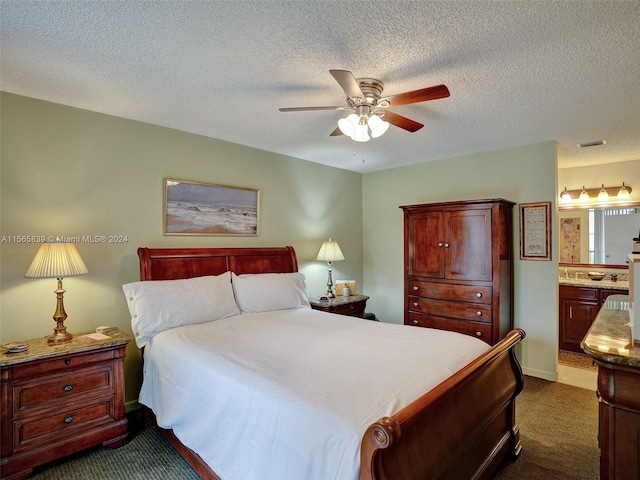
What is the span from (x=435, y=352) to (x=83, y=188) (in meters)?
2.91

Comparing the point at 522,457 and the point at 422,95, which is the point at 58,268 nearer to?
the point at 422,95

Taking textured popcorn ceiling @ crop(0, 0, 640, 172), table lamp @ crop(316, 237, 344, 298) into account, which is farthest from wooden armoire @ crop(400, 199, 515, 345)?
textured popcorn ceiling @ crop(0, 0, 640, 172)

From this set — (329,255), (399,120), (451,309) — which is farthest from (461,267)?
(399,120)

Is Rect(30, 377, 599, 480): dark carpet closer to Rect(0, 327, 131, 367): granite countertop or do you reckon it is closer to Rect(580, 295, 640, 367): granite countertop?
Rect(0, 327, 131, 367): granite countertop

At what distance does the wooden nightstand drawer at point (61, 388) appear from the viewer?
211 centimetres

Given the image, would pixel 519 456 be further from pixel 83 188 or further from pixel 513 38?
pixel 83 188

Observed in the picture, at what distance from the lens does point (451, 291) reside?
3.90m

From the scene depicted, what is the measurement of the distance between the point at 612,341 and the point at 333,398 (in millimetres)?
1392

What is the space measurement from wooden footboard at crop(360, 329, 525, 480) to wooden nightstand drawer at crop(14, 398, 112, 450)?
2.13 metres

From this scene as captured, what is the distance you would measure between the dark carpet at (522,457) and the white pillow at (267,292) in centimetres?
124

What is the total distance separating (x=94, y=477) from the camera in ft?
7.03

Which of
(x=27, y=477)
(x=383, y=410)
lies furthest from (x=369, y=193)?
(x=27, y=477)

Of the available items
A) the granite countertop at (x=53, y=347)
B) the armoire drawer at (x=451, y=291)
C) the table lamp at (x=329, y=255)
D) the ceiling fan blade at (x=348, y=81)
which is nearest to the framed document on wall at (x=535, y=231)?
the armoire drawer at (x=451, y=291)

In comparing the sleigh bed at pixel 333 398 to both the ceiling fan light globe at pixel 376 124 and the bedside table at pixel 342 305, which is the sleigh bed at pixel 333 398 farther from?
the ceiling fan light globe at pixel 376 124
